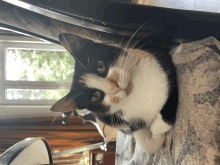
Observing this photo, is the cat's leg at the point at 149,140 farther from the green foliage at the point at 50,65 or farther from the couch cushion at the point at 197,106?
the green foliage at the point at 50,65

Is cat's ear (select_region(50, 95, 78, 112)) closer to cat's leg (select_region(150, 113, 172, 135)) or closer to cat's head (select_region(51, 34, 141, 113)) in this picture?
cat's head (select_region(51, 34, 141, 113))

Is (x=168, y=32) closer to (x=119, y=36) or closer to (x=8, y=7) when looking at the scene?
(x=119, y=36)

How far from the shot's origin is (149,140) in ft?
1.41

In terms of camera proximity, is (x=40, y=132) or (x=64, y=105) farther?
(x=40, y=132)

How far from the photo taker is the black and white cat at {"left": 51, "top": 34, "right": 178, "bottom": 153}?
36cm

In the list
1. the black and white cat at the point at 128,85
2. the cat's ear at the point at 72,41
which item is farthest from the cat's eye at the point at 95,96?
the cat's ear at the point at 72,41

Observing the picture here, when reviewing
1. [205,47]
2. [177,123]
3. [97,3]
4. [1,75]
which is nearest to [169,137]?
[177,123]

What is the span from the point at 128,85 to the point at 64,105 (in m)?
0.15

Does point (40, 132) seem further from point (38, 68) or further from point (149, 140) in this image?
point (149, 140)

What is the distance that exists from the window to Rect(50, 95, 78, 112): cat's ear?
0.07 meters

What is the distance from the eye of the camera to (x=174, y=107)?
0.38 metres

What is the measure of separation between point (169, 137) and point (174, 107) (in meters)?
0.07

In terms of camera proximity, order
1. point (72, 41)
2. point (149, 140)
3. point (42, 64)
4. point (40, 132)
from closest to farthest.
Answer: point (72, 41)
point (149, 140)
point (42, 64)
point (40, 132)

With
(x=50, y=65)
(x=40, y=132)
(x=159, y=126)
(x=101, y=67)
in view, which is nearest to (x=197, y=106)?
(x=159, y=126)
